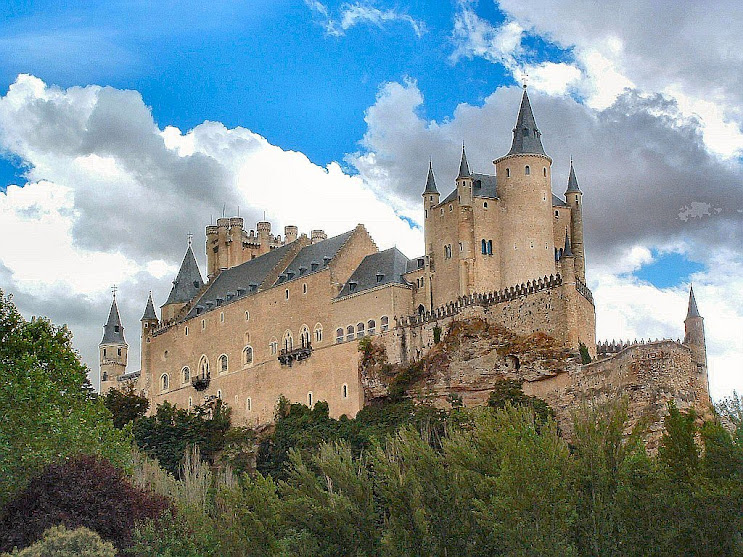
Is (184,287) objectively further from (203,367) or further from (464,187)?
(464,187)

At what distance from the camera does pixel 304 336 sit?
8269cm

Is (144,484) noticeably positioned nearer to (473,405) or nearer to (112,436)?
(112,436)

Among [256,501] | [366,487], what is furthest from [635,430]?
[256,501]

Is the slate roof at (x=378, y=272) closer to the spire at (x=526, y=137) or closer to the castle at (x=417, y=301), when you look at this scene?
the castle at (x=417, y=301)

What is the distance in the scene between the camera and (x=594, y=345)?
2790 inches

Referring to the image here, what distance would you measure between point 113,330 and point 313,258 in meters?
30.2

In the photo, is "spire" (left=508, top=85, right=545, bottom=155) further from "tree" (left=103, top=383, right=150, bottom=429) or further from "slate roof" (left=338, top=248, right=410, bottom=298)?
"tree" (left=103, top=383, right=150, bottom=429)

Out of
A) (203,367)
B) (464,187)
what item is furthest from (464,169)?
(203,367)

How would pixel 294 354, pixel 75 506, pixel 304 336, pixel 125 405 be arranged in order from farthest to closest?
1. pixel 125 405
2. pixel 304 336
3. pixel 294 354
4. pixel 75 506

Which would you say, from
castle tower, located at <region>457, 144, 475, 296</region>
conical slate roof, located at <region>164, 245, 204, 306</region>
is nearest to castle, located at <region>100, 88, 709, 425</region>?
castle tower, located at <region>457, 144, 475, 296</region>

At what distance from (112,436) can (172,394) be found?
1546 inches

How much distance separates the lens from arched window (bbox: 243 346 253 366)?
86812 mm

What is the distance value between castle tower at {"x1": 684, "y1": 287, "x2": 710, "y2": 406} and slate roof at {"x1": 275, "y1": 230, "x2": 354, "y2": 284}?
85.4 feet

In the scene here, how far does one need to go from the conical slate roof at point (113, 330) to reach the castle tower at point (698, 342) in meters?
57.3
